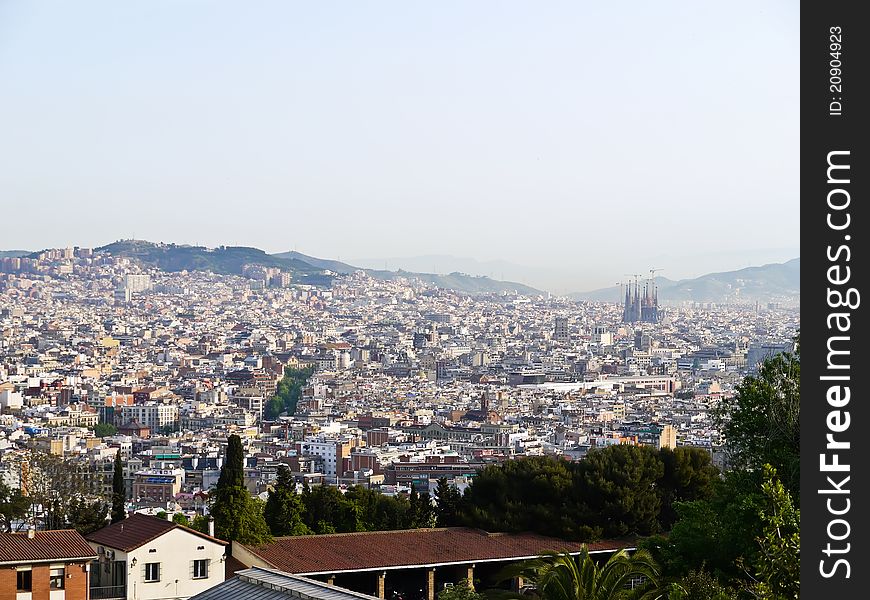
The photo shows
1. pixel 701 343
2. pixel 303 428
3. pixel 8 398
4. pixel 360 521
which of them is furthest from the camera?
pixel 701 343

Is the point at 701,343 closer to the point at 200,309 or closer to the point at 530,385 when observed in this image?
the point at 530,385

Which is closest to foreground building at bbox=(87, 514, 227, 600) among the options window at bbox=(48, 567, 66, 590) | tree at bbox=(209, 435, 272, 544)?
window at bbox=(48, 567, 66, 590)

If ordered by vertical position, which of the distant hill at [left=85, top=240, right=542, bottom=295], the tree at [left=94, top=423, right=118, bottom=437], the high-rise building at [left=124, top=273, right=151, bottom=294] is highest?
the distant hill at [left=85, top=240, right=542, bottom=295]

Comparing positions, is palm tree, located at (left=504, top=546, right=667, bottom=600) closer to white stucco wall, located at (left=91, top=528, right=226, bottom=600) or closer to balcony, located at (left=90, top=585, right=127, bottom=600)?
white stucco wall, located at (left=91, top=528, right=226, bottom=600)

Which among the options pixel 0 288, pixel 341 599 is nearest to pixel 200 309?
pixel 0 288
